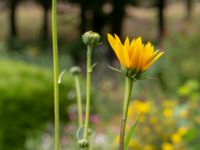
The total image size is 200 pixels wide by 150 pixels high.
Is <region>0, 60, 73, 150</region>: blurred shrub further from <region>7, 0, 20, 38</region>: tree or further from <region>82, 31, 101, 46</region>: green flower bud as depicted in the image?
<region>7, 0, 20, 38</region>: tree

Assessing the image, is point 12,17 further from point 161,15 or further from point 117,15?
point 161,15

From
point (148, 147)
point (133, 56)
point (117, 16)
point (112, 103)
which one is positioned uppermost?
point (133, 56)

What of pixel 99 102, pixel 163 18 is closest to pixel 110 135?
pixel 99 102

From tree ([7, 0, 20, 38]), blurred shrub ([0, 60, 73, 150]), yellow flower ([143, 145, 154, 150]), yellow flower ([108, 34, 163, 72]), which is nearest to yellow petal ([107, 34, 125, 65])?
yellow flower ([108, 34, 163, 72])

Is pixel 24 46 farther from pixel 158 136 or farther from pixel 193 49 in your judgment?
pixel 158 136

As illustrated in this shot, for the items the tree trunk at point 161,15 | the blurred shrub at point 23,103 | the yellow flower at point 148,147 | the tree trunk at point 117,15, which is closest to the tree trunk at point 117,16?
the tree trunk at point 117,15

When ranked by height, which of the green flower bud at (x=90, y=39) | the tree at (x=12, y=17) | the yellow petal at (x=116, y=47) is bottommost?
the tree at (x=12, y=17)

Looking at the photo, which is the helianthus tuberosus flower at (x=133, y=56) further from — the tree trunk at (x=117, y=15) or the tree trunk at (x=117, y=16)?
the tree trunk at (x=117, y=15)

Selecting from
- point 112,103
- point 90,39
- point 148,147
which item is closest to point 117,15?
point 112,103
